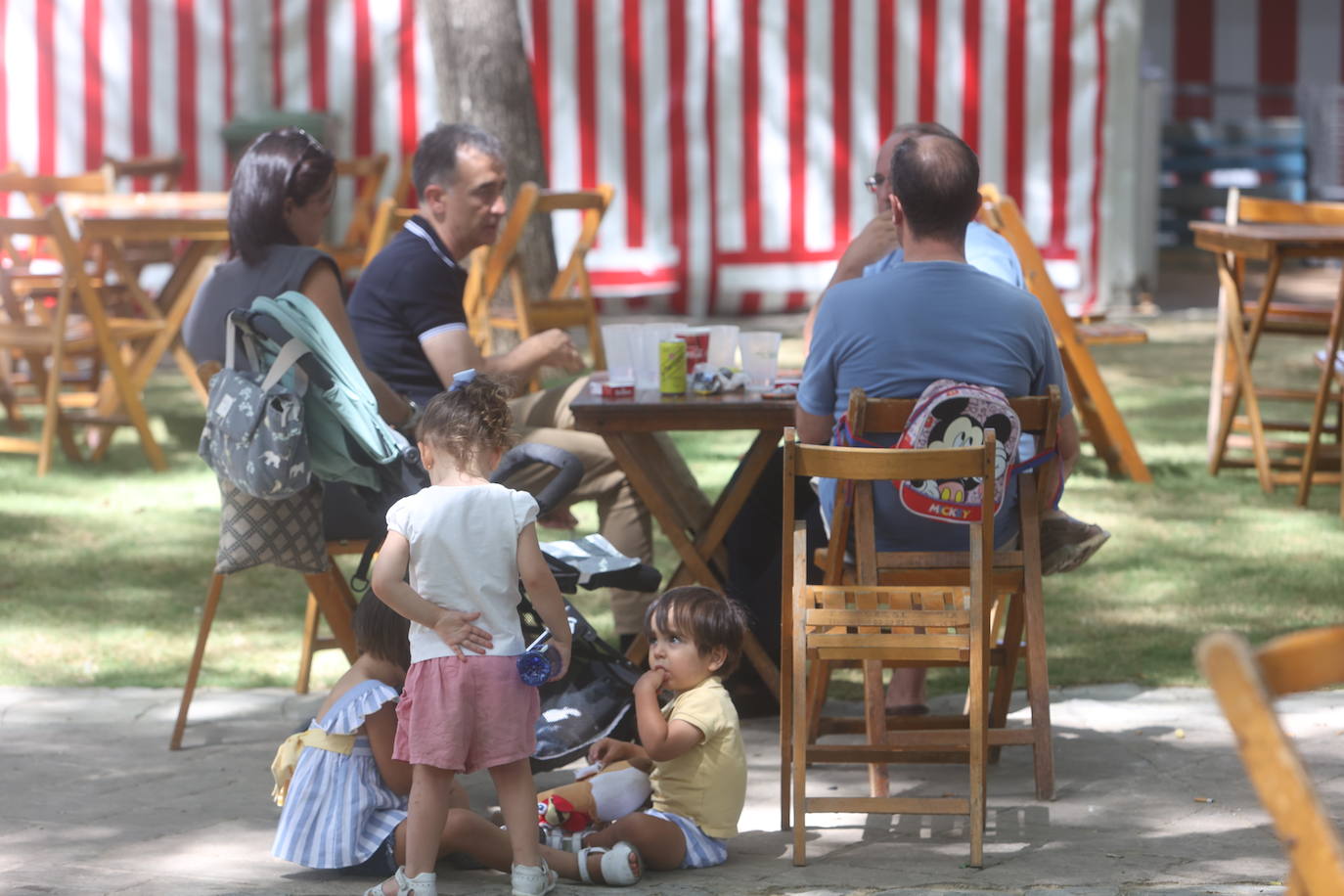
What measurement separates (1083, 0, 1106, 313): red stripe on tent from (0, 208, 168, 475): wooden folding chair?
21.9ft

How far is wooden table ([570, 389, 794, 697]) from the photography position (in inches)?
161

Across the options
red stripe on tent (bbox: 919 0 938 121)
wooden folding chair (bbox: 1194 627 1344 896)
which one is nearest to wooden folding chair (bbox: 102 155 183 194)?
red stripe on tent (bbox: 919 0 938 121)

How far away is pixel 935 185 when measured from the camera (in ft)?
12.2

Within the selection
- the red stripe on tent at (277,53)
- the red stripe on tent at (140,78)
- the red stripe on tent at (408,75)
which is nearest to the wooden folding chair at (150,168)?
the red stripe on tent at (140,78)

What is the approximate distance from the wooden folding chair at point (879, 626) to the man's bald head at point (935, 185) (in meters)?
0.56

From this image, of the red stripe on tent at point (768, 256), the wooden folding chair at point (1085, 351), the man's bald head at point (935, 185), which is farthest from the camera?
the red stripe on tent at point (768, 256)

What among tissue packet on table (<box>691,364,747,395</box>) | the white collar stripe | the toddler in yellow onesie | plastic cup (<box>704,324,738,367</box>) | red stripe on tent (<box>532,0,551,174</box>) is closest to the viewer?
the toddler in yellow onesie

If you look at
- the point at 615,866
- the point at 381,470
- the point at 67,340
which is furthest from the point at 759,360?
the point at 67,340

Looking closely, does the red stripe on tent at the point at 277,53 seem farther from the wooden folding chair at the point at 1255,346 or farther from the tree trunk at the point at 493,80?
the wooden folding chair at the point at 1255,346

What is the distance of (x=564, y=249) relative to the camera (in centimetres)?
1180

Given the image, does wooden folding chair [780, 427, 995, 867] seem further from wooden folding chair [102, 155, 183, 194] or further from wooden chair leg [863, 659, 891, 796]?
wooden folding chair [102, 155, 183, 194]

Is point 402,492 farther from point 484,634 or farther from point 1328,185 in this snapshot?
point 1328,185

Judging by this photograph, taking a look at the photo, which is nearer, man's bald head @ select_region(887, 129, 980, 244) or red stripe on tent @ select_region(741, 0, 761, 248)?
man's bald head @ select_region(887, 129, 980, 244)

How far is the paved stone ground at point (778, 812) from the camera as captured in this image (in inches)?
126
